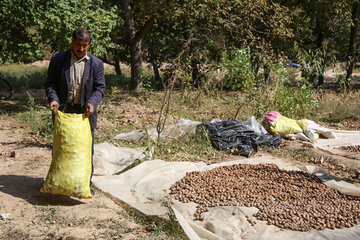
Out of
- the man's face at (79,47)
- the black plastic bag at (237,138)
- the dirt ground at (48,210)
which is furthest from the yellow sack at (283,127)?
the man's face at (79,47)

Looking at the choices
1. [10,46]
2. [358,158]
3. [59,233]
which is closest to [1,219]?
[59,233]

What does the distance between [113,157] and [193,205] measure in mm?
1582

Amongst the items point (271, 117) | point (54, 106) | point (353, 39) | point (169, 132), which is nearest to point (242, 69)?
point (271, 117)

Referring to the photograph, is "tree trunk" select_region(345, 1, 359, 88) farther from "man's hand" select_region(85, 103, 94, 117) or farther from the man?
"man's hand" select_region(85, 103, 94, 117)

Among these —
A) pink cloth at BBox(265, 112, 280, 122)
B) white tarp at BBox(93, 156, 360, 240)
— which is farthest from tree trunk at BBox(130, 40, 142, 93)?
white tarp at BBox(93, 156, 360, 240)

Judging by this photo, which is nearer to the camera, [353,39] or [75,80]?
[75,80]

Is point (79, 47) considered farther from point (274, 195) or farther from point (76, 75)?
point (274, 195)

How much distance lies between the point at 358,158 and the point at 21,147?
4.74m

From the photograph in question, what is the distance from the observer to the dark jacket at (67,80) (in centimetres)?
353

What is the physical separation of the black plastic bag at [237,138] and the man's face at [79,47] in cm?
270

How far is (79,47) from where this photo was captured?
3418 mm

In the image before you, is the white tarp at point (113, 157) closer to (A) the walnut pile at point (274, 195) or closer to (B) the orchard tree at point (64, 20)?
(A) the walnut pile at point (274, 195)

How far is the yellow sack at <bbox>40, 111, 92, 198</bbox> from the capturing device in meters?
3.41

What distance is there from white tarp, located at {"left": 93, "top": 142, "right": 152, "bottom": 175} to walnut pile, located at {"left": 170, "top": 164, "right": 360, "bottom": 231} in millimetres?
840
